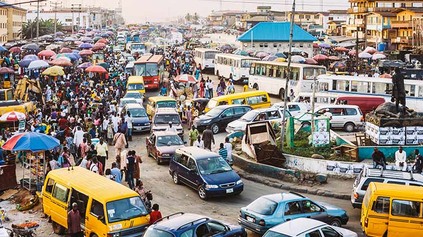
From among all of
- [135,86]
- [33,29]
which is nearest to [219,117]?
[135,86]

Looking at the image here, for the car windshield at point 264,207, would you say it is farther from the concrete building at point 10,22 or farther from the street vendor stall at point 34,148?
the concrete building at point 10,22

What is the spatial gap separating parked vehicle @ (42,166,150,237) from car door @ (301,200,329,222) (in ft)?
13.9

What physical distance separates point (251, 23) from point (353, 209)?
128 meters

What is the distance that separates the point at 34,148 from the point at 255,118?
1293 cm

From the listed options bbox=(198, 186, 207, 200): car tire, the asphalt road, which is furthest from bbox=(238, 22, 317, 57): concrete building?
bbox=(198, 186, 207, 200): car tire

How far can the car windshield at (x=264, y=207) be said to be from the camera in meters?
15.1

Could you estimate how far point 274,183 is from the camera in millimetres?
20953

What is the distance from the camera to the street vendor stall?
18016mm

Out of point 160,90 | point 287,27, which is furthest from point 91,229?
point 287,27

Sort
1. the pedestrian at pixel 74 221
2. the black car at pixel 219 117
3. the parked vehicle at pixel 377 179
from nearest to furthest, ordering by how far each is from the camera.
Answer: the pedestrian at pixel 74 221, the parked vehicle at pixel 377 179, the black car at pixel 219 117

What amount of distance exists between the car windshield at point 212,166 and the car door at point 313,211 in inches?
174

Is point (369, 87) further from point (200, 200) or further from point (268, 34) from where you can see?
point (268, 34)

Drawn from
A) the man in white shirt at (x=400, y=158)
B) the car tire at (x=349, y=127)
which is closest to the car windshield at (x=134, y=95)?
the car tire at (x=349, y=127)

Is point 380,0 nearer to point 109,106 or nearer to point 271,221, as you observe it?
point 109,106
